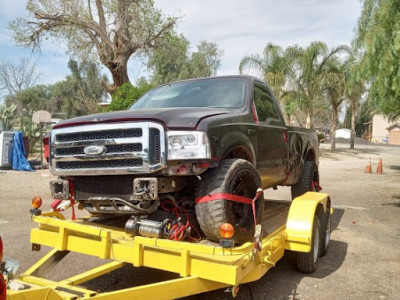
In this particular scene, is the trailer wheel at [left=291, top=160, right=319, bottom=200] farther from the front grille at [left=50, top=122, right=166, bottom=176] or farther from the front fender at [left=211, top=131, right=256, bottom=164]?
the front grille at [left=50, top=122, right=166, bottom=176]

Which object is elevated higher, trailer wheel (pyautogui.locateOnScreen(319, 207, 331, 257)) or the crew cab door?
the crew cab door

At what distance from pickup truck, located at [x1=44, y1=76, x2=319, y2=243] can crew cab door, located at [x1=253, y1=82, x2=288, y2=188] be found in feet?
0.54

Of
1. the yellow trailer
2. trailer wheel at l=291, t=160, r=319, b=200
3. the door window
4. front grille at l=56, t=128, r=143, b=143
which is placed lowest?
the yellow trailer

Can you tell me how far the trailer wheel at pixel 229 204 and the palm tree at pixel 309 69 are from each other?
983 inches

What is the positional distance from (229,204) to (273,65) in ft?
80.5

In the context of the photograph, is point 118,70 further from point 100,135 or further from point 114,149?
point 114,149

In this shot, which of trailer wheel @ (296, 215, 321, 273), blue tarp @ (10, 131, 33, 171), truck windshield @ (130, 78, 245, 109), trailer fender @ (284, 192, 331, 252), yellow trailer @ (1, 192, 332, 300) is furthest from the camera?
blue tarp @ (10, 131, 33, 171)

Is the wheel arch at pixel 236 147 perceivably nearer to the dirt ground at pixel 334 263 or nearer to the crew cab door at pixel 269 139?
the crew cab door at pixel 269 139

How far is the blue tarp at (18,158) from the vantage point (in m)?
15.0

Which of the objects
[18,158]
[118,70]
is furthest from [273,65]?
[18,158]

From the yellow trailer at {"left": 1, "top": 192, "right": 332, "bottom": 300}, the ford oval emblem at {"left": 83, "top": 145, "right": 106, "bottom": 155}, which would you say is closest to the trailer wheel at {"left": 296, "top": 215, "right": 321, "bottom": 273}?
the yellow trailer at {"left": 1, "top": 192, "right": 332, "bottom": 300}

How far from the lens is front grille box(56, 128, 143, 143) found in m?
3.43

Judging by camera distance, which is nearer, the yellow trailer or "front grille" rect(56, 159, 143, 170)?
the yellow trailer

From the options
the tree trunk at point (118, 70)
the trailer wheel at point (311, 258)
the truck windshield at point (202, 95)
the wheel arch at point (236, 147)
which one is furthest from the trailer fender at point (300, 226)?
the tree trunk at point (118, 70)
